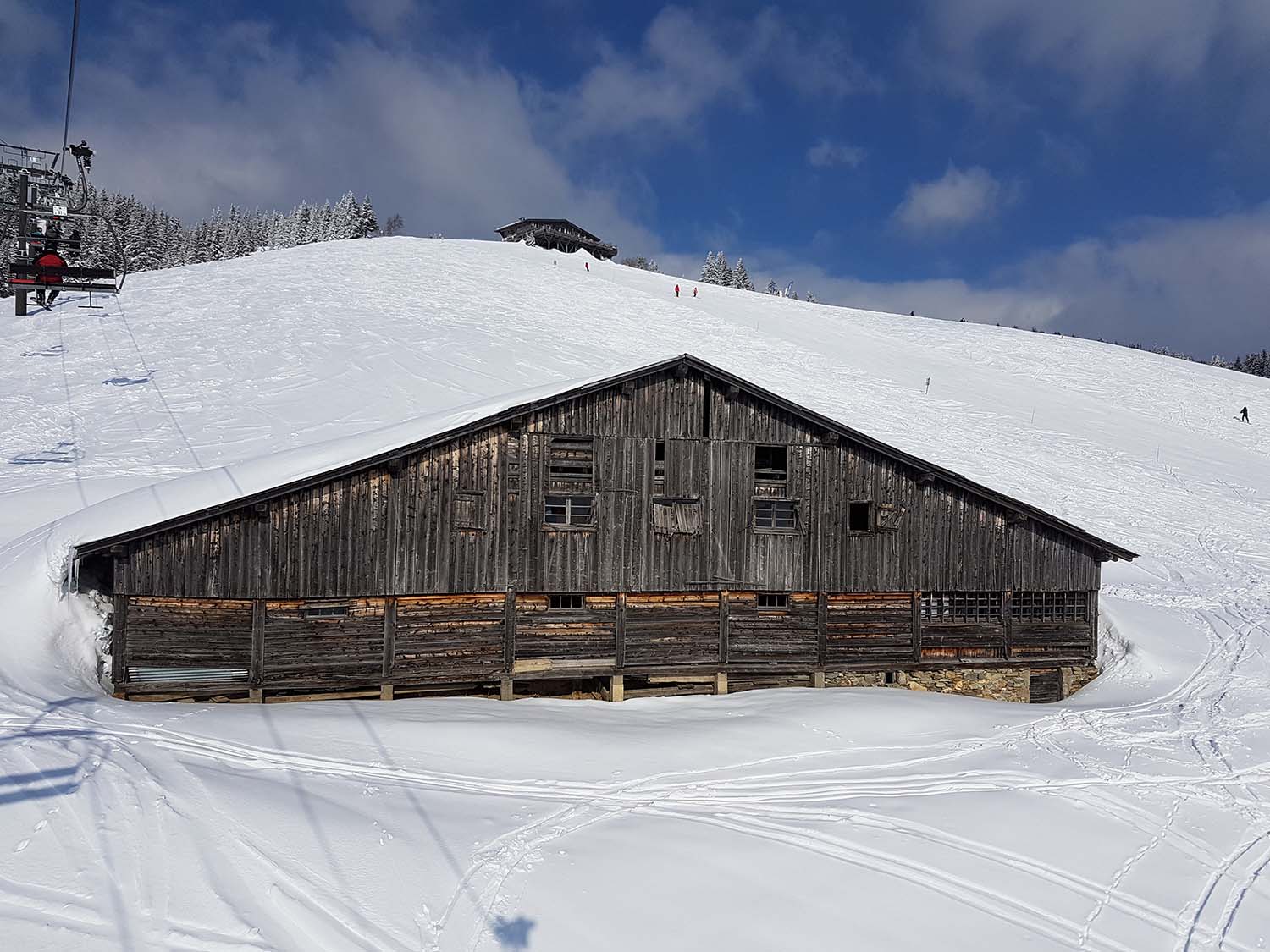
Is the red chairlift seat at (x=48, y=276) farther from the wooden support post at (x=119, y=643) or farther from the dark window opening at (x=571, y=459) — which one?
the dark window opening at (x=571, y=459)

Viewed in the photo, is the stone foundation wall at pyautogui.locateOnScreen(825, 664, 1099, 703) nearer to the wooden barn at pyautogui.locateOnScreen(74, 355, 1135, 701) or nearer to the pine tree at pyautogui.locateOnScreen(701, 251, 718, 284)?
the wooden barn at pyautogui.locateOnScreen(74, 355, 1135, 701)

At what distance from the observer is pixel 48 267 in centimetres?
2019

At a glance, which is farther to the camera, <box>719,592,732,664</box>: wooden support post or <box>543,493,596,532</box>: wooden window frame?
<box>719,592,732,664</box>: wooden support post

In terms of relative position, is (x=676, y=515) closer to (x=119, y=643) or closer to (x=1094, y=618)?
(x=1094, y=618)

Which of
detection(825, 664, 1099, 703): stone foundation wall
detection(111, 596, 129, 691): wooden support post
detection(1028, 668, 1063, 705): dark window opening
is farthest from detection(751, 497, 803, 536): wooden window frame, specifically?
detection(111, 596, 129, 691): wooden support post

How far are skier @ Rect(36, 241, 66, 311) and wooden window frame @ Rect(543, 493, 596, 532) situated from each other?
47.5ft

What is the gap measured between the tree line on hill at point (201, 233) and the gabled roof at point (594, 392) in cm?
8779

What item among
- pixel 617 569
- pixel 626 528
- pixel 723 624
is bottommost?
pixel 723 624

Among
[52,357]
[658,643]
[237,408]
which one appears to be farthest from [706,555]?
[52,357]

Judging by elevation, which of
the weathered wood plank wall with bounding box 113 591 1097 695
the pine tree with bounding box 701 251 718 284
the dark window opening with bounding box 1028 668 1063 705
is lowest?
the dark window opening with bounding box 1028 668 1063 705

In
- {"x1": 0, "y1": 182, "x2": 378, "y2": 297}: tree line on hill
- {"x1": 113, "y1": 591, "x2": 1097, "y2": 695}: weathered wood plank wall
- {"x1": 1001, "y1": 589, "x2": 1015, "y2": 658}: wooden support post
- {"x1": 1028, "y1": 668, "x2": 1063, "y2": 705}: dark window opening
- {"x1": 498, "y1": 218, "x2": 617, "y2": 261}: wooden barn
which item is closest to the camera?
{"x1": 113, "y1": 591, "x2": 1097, "y2": 695}: weathered wood plank wall

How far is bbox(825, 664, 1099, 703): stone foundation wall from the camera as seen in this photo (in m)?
20.7

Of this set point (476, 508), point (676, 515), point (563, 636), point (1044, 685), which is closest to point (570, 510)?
point (476, 508)

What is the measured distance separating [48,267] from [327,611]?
41.8 feet
